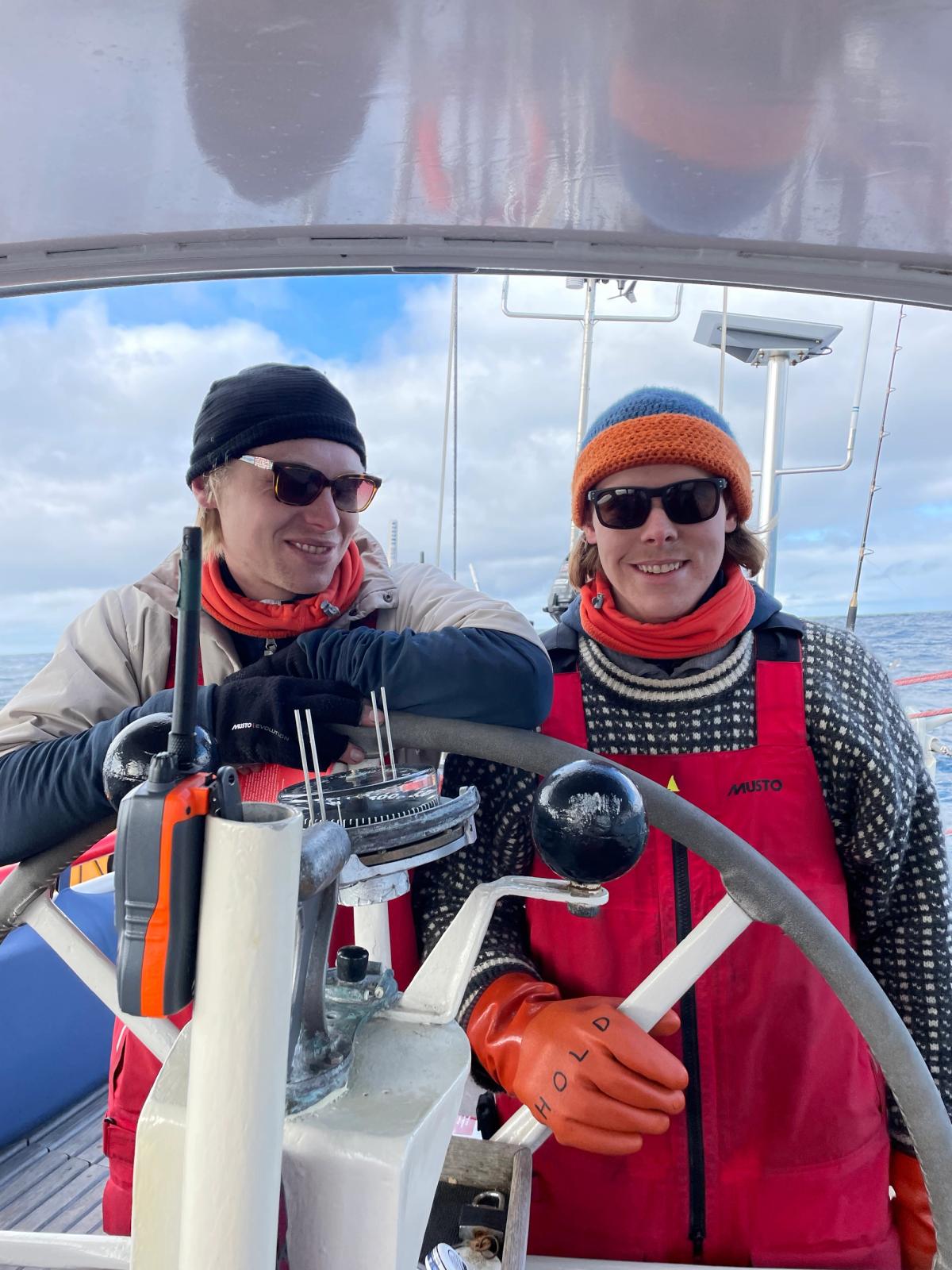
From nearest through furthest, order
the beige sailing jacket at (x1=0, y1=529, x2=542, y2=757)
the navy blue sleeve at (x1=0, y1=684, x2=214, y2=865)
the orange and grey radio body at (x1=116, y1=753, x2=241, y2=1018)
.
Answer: the orange and grey radio body at (x1=116, y1=753, x2=241, y2=1018) < the navy blue sleeve at (x1=0, y1=684, x2=214, y2=865) < the beige sailing jacket at (x1=0, y1=529, x2=542, y2=757)

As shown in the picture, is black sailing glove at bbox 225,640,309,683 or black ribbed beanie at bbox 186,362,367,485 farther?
black ribbed beanie at bbox 186,362,367,485

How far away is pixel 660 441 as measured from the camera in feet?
3.71

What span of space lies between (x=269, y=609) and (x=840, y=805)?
758mm

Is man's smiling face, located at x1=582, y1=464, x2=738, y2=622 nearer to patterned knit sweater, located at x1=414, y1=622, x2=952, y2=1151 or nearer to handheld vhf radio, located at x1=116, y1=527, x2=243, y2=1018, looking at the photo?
patterned knit sweater, located at x1=414, y1=622, x2=952, y2=1151

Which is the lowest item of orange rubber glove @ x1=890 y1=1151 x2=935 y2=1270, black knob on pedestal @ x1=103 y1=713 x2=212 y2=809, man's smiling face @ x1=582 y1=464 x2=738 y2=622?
orange rubber glove @ x1=890 y1=1151 x2=935 y2=1270

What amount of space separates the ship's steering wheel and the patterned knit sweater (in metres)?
0.41

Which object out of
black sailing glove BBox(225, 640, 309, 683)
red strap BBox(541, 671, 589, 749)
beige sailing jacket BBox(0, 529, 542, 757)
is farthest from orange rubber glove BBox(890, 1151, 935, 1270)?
black sailing glove BBox(225, 640, 309, 683)

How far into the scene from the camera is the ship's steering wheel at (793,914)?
0.67 m

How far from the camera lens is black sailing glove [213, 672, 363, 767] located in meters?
0.77

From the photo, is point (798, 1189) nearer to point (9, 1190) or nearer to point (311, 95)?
point (311, 95)

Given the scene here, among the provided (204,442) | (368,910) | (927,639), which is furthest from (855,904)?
(927,639)

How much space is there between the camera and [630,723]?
1.14 metres

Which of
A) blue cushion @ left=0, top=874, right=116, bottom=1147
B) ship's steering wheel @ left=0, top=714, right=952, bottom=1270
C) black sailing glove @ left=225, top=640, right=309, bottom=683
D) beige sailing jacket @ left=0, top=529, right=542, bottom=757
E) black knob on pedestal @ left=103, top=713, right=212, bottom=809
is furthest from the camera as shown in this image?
blue cushion @ left=0, top=874, right=116, bottom=1147

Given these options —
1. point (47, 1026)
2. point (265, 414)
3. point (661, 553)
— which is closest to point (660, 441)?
point (661, 553)
